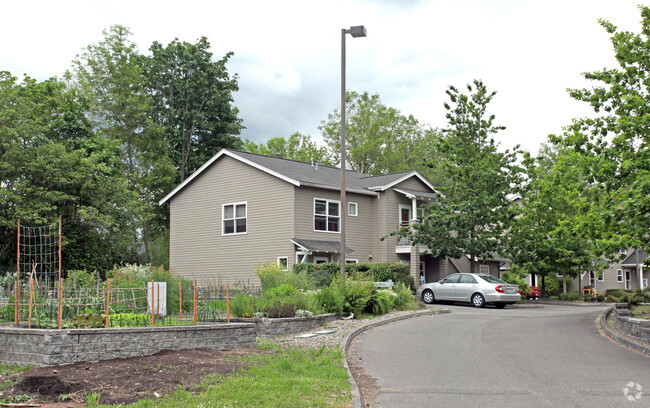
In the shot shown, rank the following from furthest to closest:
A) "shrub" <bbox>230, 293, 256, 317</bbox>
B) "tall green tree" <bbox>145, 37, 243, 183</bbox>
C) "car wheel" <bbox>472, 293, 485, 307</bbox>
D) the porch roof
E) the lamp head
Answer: "tall green tree" <bbox>145, 37, 243, 183</bbox>
the porch roof
"car wheel" <bbox>472, 293, 485, 307</bbox>
the lamp head
"shrub" <bbox>230, 293, 256, 317</bbox>

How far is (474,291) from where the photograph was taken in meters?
26.4

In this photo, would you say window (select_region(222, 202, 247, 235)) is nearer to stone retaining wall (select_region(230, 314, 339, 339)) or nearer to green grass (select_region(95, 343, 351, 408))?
stone retaining wall (select_region(230, 314, 339, 339))

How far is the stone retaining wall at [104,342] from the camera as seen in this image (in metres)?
10.1

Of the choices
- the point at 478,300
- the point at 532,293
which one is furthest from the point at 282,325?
the point at 532,293

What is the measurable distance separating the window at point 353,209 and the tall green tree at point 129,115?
17171 millimetres

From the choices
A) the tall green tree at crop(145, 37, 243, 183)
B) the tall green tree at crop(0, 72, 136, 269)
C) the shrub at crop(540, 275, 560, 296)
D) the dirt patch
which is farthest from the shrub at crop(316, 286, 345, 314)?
the tall green tree at crop(145, 37, 243, 183)

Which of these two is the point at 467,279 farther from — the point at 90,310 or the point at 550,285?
the point at 550,285

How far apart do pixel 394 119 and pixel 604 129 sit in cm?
4712

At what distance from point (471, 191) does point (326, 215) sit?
7.33 metres

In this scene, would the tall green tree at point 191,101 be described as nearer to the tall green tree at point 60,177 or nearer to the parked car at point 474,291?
the tall green tree at point 60,177

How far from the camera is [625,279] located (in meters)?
54.5

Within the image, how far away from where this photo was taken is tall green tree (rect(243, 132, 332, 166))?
60.1 metres

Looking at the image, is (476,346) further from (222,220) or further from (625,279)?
(625,279)

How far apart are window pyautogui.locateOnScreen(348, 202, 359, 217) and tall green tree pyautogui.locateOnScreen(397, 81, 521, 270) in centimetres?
272
